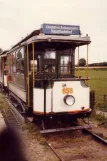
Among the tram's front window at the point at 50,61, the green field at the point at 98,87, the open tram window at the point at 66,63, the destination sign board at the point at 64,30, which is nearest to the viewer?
the destination sign board at the point at 64,30

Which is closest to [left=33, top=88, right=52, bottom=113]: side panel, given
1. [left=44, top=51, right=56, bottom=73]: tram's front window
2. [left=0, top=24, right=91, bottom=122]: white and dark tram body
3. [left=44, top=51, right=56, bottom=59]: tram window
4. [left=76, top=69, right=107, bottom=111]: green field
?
[left=0, top=24, right=91, bottom=122]: white and dark tram body

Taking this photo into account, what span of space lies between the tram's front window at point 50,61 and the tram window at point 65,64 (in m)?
0.28

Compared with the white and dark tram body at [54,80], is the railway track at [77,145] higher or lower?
lower

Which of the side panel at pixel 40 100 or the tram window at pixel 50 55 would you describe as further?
the tram window at pixel 50 55

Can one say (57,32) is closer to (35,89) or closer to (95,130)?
(35,89)

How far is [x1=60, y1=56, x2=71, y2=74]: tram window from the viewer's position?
869 centimetres

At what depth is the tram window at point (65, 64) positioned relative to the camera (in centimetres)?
869

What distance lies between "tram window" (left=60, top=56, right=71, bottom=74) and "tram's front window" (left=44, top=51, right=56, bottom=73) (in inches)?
10.9

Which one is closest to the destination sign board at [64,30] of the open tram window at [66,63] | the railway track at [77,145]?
the open tram window at [66,63]

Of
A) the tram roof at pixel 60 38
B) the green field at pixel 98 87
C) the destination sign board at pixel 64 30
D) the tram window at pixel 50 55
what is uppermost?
the destination sign board at pixel 64 30

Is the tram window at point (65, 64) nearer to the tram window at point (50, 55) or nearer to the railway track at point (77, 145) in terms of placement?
the tram window at point (50, 55)

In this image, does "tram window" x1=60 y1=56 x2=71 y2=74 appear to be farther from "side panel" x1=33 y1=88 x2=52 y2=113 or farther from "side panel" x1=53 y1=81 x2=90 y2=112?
"side panel" x1=33 y1=88 x2=52 y2=113

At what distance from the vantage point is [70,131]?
7.98m

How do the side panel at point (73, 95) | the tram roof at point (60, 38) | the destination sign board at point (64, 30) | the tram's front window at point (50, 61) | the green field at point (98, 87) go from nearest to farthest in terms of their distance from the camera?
the tram roof at point (60, 38) → the side panel at point (73, 95) → the destination sign board at point (64, 30) → the tram's front window at point (50, 61) → the green field at point (98, 87)
